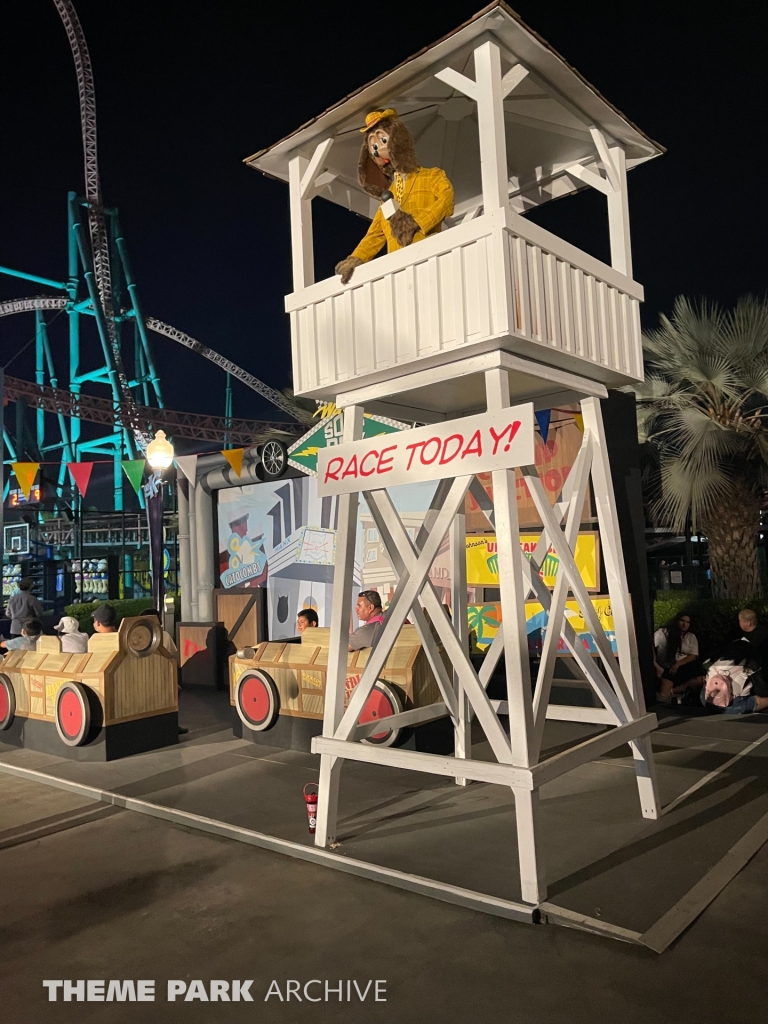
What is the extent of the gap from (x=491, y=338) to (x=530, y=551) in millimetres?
5618

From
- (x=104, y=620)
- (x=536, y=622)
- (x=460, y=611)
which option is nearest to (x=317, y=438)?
(x=536, y=622)

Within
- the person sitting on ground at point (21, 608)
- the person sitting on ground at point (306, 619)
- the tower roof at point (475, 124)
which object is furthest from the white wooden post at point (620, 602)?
the person sitting on ground at point (21, 608)

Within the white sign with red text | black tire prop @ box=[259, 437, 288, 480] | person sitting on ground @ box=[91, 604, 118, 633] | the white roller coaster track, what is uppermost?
the white roller coaster track

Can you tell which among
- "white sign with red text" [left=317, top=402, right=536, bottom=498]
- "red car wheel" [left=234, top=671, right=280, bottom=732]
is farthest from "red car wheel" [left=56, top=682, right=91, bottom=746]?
"white sign with red text" [left=317, top=402, right=536, bottom=498]

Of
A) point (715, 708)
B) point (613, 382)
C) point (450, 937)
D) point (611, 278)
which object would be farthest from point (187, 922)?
point (715, 708)

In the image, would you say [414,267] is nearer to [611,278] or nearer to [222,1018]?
[611,278]

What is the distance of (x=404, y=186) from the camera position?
5098 millimetres

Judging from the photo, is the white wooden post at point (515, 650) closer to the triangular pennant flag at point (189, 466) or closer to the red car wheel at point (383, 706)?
the red car wheel at point (383, 706)

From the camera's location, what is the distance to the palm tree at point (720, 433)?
1114 cm

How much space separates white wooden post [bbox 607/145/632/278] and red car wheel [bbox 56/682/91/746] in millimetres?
6335

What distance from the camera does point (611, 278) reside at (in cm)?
526

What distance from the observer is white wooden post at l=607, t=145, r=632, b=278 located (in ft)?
17.8

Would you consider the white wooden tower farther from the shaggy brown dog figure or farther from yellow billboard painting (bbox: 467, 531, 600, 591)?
yellow billboard painting (bbox: 467, 531, 600, 591)

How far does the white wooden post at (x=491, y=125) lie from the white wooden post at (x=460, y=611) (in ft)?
8.22
